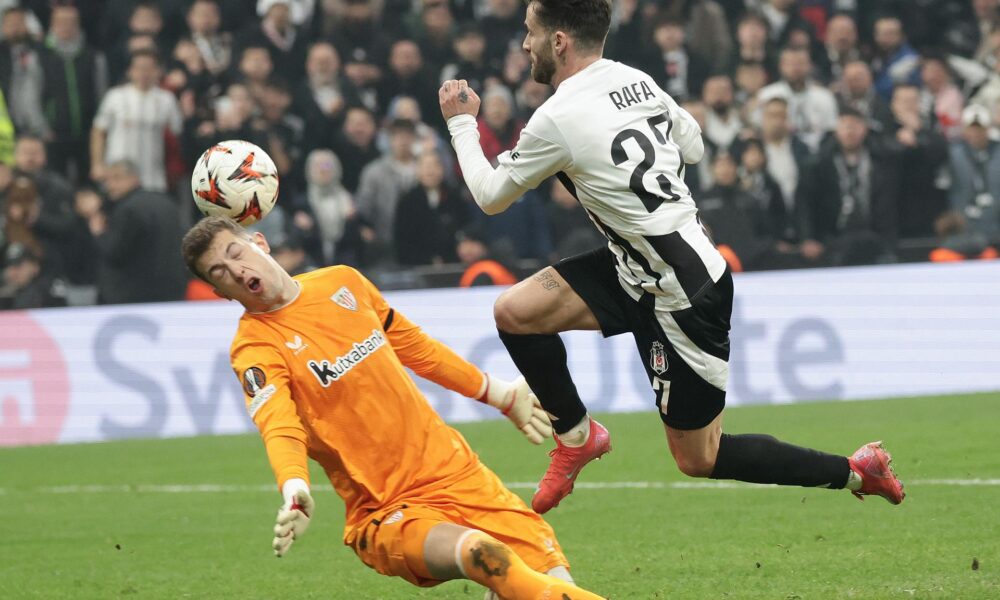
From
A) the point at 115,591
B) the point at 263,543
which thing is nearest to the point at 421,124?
the point at 263,543

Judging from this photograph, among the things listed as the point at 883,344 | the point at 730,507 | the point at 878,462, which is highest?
the point at 878,462

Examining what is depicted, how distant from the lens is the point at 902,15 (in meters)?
16.0

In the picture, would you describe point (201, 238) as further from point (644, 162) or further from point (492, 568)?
point (644, 162)

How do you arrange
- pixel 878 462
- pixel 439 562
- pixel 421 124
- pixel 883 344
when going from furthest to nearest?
pixel 421 124
pixel 883 344
pixel 878 462
pixel 439 562

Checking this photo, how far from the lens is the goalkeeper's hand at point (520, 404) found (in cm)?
545

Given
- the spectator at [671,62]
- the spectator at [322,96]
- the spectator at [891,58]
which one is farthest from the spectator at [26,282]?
the spectator at [891,58]

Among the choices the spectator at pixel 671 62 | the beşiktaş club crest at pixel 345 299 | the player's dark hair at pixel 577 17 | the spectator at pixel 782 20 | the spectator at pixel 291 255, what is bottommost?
the spectator at pixel 291 255

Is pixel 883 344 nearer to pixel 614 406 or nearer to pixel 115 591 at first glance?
pixel 614 406

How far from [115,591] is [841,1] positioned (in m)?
11.8

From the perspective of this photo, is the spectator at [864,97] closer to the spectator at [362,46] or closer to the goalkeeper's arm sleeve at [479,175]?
the spectator at [362,46]

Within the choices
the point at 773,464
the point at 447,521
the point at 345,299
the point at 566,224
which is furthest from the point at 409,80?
the point at 447,521

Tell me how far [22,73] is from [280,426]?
11.3 meters

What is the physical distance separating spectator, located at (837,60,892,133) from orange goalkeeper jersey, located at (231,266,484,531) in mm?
10358

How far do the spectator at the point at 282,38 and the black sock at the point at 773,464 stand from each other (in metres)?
10.4
